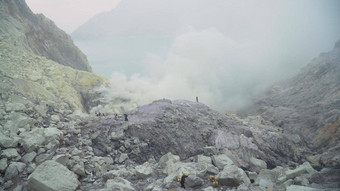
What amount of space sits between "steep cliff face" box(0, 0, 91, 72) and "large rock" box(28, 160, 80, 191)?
13.4 m

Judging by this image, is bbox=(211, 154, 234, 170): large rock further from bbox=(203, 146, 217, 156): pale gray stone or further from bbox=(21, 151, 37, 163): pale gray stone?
bbox=(21, 151, 37, 163): pale gray stone

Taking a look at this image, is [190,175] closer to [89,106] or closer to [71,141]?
[71,141]

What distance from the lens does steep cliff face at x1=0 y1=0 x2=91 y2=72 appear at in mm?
18586

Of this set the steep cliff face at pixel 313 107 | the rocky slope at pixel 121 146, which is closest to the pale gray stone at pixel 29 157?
the rocky slope at pixel 121 146

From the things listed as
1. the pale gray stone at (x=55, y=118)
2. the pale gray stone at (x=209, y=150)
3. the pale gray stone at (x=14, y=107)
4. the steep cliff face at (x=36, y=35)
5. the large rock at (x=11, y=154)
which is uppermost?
the steep cliff face at (x=36, y=35)

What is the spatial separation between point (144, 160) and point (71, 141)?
379cm

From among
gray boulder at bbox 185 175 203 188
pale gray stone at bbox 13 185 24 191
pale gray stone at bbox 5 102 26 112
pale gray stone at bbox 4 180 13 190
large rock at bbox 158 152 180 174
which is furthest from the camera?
pale gray stone at bbox 5 102 26 112

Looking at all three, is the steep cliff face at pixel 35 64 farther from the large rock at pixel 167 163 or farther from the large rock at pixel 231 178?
the large rock at pixel 231 178

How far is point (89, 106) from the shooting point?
22.7 m

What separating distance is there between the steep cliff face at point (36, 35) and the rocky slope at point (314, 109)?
2405 centimetres

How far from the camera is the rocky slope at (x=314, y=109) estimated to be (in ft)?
→ 70.2

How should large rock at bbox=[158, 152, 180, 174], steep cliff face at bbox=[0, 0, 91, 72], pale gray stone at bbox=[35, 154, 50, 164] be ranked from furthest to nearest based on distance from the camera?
steep cliff face at bbox=[0, 0, 91, 72] < large rock at bbox=[158, 152, 180, 174] < pale gray stone at bbox=[35, 154, 50, 164]

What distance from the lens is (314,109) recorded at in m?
26.8

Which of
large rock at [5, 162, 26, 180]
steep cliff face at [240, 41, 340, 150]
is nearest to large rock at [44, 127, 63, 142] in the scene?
large rock at [5, 162, 26, 180]
